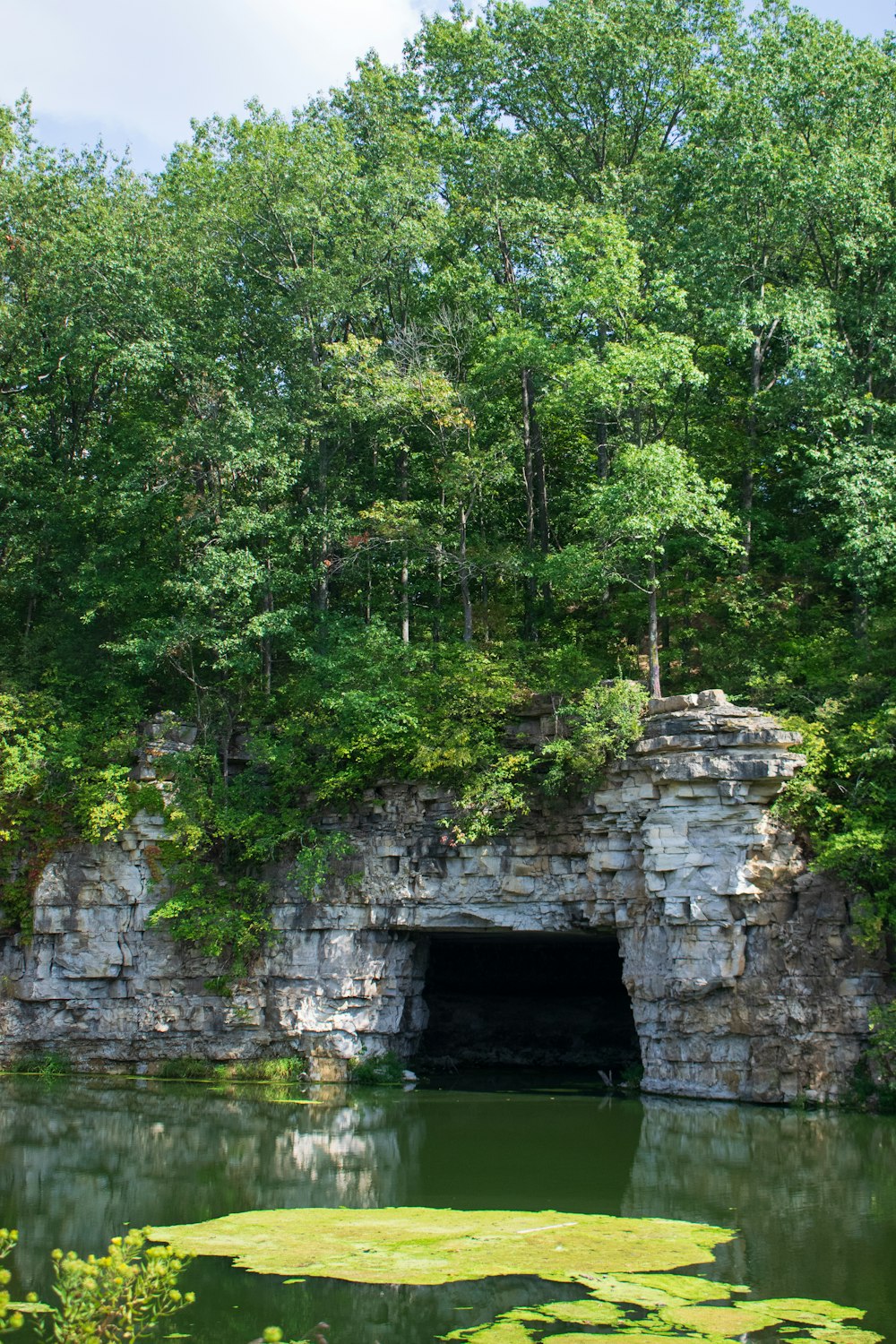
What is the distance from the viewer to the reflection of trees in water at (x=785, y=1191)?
30.4 ft

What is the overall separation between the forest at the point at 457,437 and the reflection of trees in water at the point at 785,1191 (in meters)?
4.27

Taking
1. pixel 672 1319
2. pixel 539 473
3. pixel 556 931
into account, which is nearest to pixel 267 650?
pixel 539 473

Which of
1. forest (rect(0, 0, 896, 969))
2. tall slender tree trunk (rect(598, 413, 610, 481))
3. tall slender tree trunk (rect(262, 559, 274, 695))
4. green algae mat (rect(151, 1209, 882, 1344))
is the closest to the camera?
green algae mat (rect(151, 1209, 882, 1344))

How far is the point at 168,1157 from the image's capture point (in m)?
14.2

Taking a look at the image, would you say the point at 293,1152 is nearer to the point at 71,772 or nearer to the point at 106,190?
the point at 71,772

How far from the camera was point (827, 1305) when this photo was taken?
8414mm

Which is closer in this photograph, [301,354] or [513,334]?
[513,334]

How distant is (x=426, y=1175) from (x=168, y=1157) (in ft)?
11.1

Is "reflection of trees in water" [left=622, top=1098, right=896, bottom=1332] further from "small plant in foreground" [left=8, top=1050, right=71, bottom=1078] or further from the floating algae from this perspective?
"small plant in foreground" [left=8, top=1050, right=71, bottom=1078]

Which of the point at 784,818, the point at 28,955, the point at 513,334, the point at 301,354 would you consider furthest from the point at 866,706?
the point at 28,955

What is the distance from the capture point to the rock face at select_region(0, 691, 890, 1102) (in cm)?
1694

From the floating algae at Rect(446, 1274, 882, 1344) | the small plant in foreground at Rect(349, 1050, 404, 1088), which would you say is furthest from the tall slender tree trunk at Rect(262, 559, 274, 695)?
the floating algae at Rect(446, 1274, 882, 1344)

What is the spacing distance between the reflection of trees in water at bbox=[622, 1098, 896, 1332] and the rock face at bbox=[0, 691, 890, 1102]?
3.98 feet

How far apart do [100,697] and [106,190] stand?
11646 millimetres
